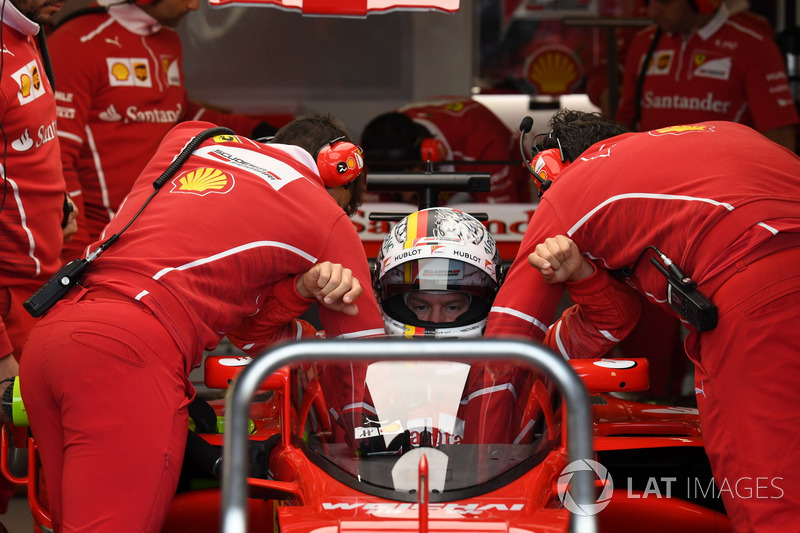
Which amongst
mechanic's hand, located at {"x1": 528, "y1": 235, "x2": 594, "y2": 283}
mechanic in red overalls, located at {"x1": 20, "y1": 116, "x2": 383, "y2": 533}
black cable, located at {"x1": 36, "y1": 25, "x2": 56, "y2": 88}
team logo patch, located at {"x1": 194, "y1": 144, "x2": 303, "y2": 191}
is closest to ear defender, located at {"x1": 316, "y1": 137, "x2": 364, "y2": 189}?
mechanic in red overalls, located at {"x1": 20, "y1": 116, "x2": 383, "y2": 533}

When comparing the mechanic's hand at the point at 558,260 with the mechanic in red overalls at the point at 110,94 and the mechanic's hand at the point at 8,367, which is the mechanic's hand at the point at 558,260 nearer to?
the mechanic's hand at the point at 8,367

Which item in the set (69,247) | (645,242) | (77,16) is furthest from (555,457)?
(77,16)

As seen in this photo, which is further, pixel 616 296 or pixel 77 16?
pixel 77 16

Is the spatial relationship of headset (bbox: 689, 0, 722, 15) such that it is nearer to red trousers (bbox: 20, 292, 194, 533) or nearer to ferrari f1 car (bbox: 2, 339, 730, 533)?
ferrari f1 car (bbox: 2, 339, 730, 533)

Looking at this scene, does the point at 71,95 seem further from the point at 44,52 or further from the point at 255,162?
the point at 255,162

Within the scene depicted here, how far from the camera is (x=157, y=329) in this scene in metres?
2.18

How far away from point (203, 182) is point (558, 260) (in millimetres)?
891

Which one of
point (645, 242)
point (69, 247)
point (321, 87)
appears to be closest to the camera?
point (645, 242)

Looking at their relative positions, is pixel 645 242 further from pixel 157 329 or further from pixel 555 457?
pixel 157 329

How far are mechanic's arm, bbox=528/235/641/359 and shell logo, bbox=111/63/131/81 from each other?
2.36m

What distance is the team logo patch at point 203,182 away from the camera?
2.42m

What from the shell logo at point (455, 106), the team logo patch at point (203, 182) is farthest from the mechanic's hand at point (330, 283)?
the shell logo at point (455, 106)

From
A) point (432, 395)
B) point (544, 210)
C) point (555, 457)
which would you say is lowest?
point (555, 457)

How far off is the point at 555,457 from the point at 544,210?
69 cm
